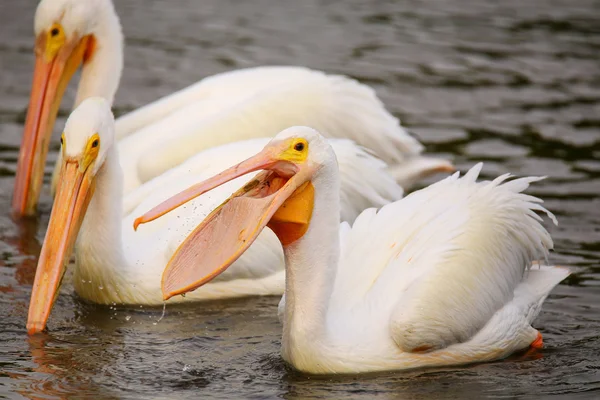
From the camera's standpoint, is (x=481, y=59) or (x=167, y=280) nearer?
(x=167, y=280)

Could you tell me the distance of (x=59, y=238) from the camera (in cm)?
531

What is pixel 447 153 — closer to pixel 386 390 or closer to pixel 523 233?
pixel 523 233

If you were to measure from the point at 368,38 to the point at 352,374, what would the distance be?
605cm

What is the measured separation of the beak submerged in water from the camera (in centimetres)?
445

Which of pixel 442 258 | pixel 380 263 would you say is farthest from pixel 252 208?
pixel 442 258

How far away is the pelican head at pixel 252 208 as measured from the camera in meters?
4.45

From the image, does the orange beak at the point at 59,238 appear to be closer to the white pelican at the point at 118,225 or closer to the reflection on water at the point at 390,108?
the white pelican at the point at 118,225

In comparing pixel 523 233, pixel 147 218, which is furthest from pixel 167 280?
pixel 523 233

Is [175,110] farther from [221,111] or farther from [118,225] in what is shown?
[118,225]

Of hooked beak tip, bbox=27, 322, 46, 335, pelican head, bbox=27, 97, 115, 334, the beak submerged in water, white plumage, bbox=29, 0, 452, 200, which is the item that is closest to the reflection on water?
hooked beak tip, bbox=27, 322, 46, 335

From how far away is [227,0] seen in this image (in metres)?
11.5

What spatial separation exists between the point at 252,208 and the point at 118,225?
1391mm

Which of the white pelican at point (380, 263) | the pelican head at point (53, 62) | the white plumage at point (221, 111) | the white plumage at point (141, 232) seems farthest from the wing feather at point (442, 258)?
the pelican head at point (53, 62)

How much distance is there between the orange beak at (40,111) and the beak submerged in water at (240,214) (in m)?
2.68
